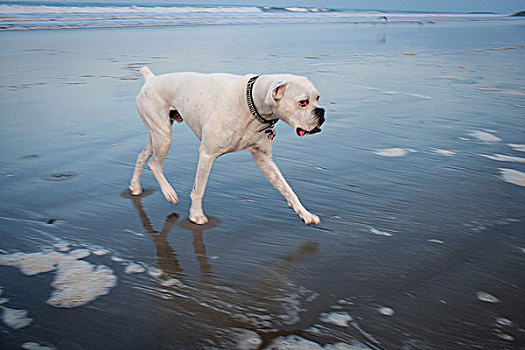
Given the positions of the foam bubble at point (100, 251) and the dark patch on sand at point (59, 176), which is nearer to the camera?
the foam bubble at point (100, 251)

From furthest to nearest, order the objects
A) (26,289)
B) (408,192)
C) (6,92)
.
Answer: (6,92), (408,192), (26,289)

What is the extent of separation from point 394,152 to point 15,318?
4.43 metres

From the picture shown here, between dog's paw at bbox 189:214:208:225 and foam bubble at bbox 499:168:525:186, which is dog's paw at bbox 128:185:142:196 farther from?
foam bubble at bbox 499:168:525:186

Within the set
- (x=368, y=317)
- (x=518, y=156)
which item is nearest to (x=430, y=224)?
(x=368, y=317)

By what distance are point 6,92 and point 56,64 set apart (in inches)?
147

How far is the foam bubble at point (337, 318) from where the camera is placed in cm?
262

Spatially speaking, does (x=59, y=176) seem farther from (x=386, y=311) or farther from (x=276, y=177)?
(x=386, y=311)

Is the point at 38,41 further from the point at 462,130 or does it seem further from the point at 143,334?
the point at 143,334

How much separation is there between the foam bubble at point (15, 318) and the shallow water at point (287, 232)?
0.02 meters

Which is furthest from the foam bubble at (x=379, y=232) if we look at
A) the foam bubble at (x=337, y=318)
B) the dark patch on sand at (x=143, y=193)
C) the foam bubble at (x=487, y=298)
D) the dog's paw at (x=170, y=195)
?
the dark patch on sand at (x=143, y=193)

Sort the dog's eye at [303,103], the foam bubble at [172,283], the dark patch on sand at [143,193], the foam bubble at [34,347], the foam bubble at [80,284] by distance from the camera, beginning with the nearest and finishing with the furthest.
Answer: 1. the foam bubble at [34,347]
2. the foam bubble at [80,284]
3. the foam bubble at [172,283]
4. the dog's eye at [303,103]
5. the dark patch on sand at [143,193]

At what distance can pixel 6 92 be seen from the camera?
27.7 feet

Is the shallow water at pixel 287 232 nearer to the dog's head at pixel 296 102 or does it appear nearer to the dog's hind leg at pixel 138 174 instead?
the dog's hind leg at pixel 138 174

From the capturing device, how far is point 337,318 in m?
2.67
